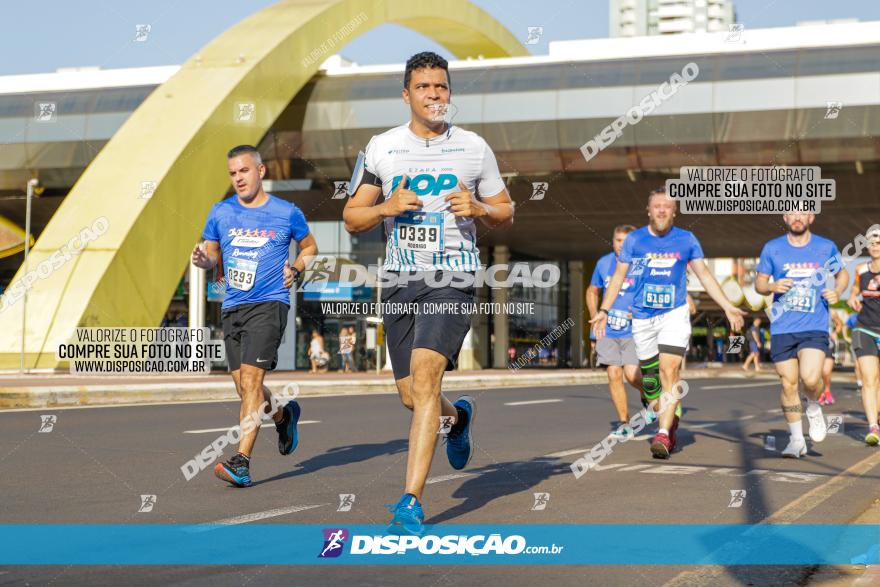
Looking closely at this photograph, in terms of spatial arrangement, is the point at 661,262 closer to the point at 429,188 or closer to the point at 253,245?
the point at 253,245

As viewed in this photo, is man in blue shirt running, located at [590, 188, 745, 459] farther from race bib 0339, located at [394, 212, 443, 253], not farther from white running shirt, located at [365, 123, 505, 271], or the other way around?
race bib 0339, located at [394, 212, 443, 253]

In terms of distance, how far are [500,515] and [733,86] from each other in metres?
24.4

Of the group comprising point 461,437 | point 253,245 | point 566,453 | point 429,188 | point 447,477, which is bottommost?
point 566,453

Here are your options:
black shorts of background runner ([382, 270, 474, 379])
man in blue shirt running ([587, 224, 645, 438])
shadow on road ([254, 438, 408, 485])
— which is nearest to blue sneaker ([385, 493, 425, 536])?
black shorts of background runner ([382, 270, 474, 379])

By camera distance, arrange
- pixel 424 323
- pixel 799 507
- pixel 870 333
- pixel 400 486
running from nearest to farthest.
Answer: pixel 424 323, pixel 799 507, pixel 400 486, pixel 870 333

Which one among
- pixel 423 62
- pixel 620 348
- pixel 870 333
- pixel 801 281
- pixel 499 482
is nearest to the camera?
pixel 423 62

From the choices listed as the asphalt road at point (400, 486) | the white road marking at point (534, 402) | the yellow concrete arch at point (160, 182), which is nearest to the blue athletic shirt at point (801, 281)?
the asphalt road at point (400, 486)

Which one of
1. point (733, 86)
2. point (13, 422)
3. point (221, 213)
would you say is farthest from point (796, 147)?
point (221, 213)

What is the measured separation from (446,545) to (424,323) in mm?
1112

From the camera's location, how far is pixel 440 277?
5.59 m

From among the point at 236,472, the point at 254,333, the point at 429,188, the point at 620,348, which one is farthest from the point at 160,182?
the point at 429,188

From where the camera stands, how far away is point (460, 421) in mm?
6379

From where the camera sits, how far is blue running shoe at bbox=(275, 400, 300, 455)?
25.7 ft

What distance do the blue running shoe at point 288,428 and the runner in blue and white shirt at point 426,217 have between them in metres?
2.16
